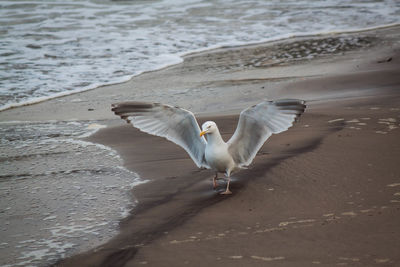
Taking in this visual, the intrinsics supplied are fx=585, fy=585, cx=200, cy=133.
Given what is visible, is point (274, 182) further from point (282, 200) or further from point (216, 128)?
point (216, 128)

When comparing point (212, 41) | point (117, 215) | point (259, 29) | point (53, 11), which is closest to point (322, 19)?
point (259, 29)

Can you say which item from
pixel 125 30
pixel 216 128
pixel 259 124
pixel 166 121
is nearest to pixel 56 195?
pixel 166 121

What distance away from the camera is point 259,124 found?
443cm

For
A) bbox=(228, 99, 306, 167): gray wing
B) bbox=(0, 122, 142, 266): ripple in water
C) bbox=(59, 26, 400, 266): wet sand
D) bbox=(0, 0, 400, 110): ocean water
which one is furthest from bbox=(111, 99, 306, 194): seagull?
bbox=(0, 0, 400, 110): ocean water

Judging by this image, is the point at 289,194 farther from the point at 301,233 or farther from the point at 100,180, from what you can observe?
the point at 100,180

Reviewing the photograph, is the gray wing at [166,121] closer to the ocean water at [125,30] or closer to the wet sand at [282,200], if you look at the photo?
the wet sand at [282,200]

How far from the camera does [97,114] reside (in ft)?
23.2

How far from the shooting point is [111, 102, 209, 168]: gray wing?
4.54m

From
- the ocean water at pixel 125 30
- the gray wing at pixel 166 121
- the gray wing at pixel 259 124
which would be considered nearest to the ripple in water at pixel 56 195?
the gray wing at pixel 166 121

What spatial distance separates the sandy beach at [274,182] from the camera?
10.6ft

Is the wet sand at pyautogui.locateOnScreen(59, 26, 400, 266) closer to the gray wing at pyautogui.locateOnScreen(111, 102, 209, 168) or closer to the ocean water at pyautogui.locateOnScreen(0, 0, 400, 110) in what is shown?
the gray wing at pyautogui.locateOnScreen(111, 102, 209, 168)

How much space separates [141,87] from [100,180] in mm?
3942

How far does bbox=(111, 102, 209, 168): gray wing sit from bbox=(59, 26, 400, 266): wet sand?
0.26 metres

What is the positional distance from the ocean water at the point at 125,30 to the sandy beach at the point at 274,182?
132 centimetres
